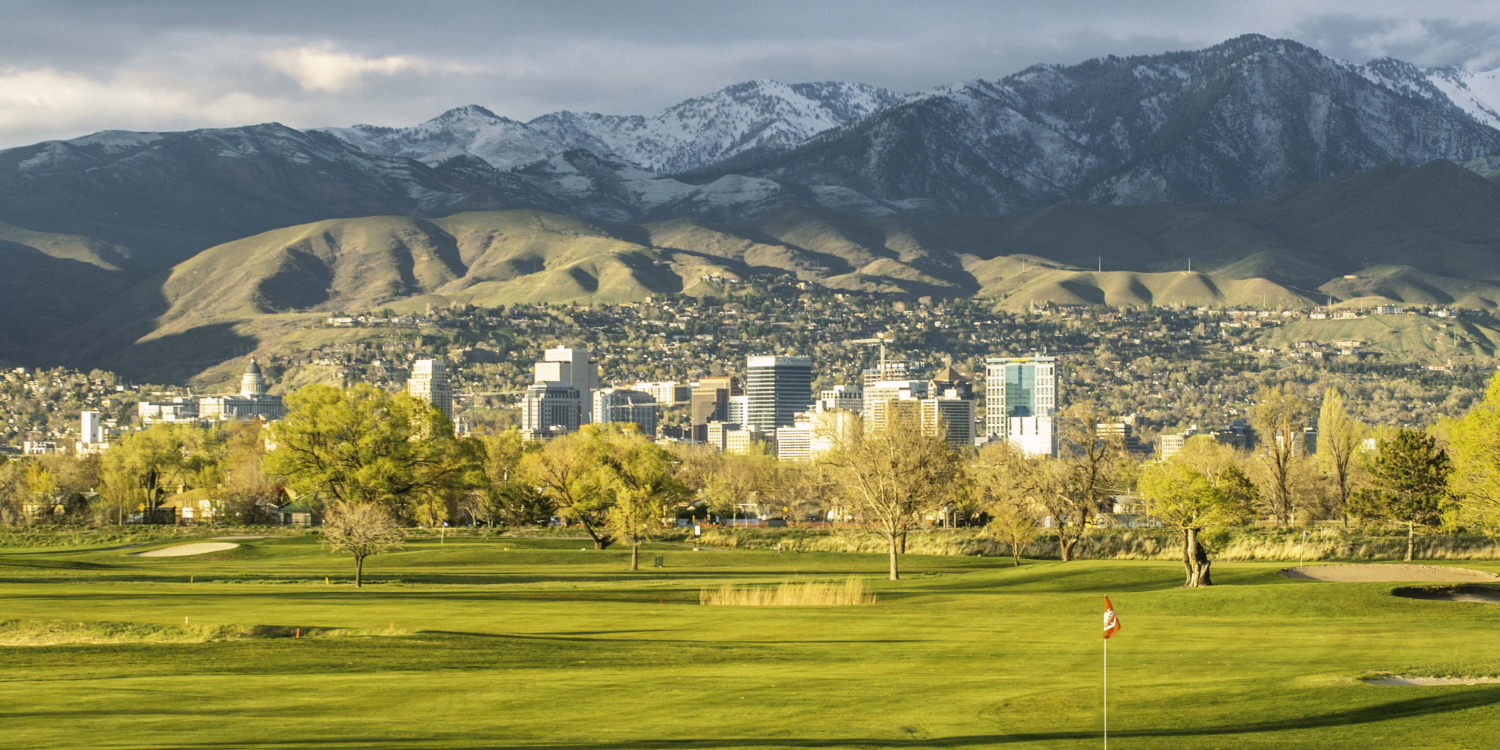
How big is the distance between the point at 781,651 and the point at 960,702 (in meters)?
10.3

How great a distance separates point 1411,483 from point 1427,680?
56.4 m

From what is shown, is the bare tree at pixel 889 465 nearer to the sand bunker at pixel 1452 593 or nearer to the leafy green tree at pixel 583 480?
the leafy green tree at pixel 583 480

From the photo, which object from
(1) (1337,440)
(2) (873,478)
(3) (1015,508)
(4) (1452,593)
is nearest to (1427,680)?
(4) (1452,593)

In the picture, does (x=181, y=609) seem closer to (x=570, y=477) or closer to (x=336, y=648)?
(x=336, y=648)

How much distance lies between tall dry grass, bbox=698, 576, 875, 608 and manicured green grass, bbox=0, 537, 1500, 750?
1370mm

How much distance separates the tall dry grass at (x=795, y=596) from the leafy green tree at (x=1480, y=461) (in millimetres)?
29440

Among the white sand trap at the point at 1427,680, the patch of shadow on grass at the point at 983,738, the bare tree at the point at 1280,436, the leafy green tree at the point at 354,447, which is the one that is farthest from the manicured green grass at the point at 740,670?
the bare tree at the point at 1280,436

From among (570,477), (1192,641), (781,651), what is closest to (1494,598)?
(1192,641)

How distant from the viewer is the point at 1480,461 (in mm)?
72812

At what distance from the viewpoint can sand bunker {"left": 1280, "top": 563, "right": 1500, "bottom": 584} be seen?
65.2 meters

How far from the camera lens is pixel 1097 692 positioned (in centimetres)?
3197

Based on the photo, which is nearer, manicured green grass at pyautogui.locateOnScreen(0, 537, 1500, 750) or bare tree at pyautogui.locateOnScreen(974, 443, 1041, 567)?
manicured green grass at pyautogui.locateOnScreen(0, 537, 1500, 750)

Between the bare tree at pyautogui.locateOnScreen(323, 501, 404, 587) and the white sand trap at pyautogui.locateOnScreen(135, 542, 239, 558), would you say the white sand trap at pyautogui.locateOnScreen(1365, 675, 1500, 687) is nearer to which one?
the bare tree at pyautogui.locateOnScreen(323, 501, 404, 587)

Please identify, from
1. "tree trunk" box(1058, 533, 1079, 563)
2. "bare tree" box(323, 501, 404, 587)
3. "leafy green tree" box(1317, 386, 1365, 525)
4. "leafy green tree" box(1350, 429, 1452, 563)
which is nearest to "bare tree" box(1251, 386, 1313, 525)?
"leafy green tree" box(1317, 386, 1365, 525)
